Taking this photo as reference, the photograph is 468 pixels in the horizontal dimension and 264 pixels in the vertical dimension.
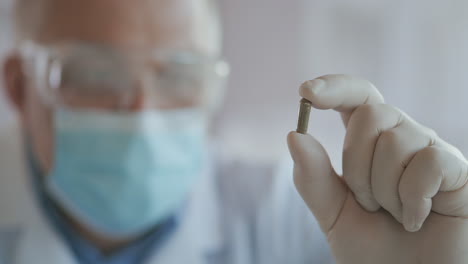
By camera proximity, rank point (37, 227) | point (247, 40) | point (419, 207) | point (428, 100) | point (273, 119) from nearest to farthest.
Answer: point (419, 207) < point (428, 100) < point (37, 227) < point (273, 119) < point (247, 40)

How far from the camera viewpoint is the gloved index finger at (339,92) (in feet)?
0.95

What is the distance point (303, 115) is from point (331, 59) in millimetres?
689

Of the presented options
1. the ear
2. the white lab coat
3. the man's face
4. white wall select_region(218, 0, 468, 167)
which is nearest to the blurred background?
white wall select_region(218, 0, 468, 167)

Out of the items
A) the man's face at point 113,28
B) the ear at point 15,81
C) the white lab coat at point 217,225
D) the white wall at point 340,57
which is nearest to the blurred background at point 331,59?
the white wall at point 340,57

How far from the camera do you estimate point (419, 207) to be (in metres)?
0.29

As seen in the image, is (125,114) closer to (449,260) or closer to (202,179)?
(202,179)

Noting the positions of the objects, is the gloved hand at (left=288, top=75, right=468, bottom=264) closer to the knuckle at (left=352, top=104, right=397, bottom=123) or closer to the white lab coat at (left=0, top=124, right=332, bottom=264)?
the knuckle at (left=352, top=104, right=397, bottom=123)

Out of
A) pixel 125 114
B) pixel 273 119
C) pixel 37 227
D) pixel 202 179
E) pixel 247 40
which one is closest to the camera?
pixel 125 114

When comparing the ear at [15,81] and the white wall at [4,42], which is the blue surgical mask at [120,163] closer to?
the ear at [15,81]

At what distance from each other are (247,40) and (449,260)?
1.15 metres

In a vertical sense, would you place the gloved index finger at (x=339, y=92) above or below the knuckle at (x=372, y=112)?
above

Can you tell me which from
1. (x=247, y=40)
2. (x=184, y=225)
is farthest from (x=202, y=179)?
(x=247, y=40)

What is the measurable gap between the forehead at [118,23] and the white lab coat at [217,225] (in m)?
0.36

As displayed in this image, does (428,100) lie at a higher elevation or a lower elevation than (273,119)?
higher
